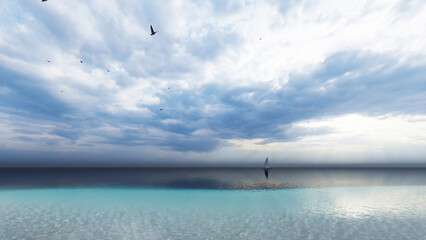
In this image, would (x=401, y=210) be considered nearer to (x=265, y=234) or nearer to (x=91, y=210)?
(x=265, y=234)

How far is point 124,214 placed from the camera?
28859mm

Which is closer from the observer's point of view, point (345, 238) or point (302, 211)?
point (345, 238)

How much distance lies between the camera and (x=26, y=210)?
3011 cm

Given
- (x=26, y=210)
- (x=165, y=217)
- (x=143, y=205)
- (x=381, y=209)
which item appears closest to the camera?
(x=165, y=217)

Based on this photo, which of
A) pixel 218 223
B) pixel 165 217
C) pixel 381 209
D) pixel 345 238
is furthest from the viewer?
pixel 381 209

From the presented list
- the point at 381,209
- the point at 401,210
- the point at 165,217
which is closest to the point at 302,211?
the point at 381,209

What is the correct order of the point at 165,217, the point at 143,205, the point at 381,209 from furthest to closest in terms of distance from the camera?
the point at 143,205
the point at 381,209
the point at 165,217

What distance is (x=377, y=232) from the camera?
21422 mm

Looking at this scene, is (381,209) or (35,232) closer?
(35,232)

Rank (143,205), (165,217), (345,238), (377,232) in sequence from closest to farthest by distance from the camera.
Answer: (345,238), (377,232), (165,217), (143,205)

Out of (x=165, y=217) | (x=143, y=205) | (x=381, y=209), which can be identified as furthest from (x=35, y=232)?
(x=381, y=209)

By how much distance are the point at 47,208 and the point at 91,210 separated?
7.46 metres

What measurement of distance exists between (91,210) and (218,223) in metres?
20.6

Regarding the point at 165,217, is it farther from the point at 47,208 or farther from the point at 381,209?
the point at 381,209
